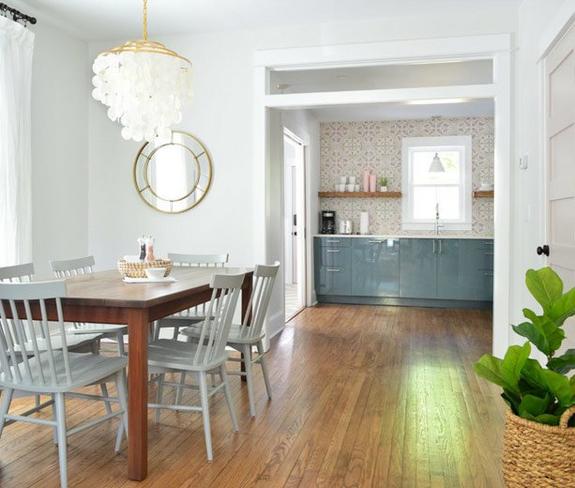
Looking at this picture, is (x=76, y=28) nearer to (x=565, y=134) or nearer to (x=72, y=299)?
(x=72, y=299)

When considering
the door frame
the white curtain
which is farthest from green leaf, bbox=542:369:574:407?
the white curtain

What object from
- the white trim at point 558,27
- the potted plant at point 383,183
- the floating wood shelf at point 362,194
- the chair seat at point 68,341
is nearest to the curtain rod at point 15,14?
the chair seat at point 68,341

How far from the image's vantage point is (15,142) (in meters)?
3.85

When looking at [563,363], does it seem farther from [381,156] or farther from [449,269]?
[381,156]

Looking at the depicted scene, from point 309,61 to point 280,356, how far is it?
7.83ft

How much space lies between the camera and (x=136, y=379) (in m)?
2.30

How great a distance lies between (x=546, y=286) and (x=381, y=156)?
20.3 feet

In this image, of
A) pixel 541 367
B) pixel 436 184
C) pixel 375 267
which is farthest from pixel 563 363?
pixel 436 184

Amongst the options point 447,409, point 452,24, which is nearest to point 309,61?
point 452,24

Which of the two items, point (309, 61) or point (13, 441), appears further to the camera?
point (309, 61)

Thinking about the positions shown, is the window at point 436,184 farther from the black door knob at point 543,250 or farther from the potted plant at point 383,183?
the black door knob at point 543,250

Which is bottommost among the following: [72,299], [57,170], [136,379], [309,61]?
[136,379]

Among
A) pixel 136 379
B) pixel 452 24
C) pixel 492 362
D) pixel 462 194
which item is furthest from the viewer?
pixel 462 194

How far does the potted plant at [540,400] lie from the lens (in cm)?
169
